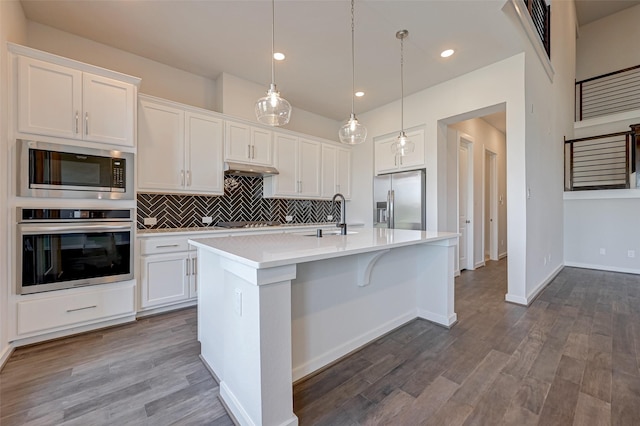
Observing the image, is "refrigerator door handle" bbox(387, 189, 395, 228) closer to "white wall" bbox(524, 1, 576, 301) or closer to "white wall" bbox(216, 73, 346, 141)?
"white wall" bbox(524, 1, 576, 301)

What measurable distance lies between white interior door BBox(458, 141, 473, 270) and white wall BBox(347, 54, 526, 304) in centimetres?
84

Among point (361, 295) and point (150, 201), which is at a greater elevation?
point (150, 201)

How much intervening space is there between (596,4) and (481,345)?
295 inches

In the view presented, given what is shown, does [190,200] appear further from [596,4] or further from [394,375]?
[596,4]

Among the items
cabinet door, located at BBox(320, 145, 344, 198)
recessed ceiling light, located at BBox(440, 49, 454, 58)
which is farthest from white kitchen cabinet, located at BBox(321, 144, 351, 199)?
recessed ceiling light, located at BBox(440, 49, 454, 58)

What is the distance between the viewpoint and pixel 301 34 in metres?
2.88

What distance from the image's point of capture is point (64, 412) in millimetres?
1501

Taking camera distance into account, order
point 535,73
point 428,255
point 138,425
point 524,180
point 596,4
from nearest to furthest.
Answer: point 138,425 → point 428,255 → point 524,180 → point 535,73 → point 596,4

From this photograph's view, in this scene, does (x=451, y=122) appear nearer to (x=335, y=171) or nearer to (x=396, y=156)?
(x=396, y=156)

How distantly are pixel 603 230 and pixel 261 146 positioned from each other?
6314mm

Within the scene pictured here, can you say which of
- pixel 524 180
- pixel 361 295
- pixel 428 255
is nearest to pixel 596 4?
pixel 524 180

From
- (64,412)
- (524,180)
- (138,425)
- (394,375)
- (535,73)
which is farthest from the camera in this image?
(535,73)

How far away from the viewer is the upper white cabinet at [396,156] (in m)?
4.25

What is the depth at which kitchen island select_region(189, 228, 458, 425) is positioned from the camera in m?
1.26
